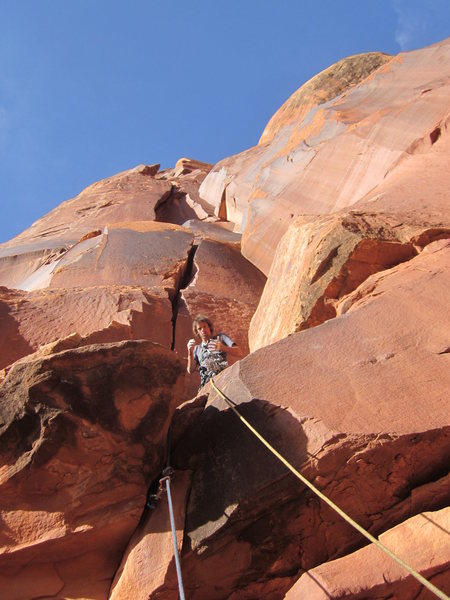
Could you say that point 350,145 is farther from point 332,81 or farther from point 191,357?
point 332,81

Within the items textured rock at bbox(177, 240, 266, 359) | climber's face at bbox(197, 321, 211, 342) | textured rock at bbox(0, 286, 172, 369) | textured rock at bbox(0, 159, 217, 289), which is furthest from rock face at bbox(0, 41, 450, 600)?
textured rock at bbox(0, 159, 217, 289)

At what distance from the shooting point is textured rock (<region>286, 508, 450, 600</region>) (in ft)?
8.45

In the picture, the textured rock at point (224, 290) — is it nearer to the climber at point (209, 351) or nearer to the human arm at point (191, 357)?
the human arm at point (191, 357)

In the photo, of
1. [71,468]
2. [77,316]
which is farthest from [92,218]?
[71,468]

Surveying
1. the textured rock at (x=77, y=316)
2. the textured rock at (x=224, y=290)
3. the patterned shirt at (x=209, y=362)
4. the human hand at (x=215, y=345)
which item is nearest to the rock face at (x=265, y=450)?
the patterned shirt at (x=209, y=362)

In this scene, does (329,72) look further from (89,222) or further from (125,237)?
(125,237)

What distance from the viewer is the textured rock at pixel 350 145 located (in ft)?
26.2

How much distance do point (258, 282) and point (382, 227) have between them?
4317 millimetres

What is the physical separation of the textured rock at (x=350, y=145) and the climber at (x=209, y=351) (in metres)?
3.93

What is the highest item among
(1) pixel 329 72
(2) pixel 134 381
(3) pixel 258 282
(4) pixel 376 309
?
(1) pixel 329 72

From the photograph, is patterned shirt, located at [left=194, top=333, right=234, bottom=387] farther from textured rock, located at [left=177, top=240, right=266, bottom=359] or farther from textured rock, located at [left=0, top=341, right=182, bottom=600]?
textured rock, located at [left=177, top=240, right=266, bottom=359]

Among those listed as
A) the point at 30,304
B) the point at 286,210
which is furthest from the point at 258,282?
the point at 30,304

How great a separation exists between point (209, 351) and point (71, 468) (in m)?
1.67

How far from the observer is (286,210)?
373 inches
